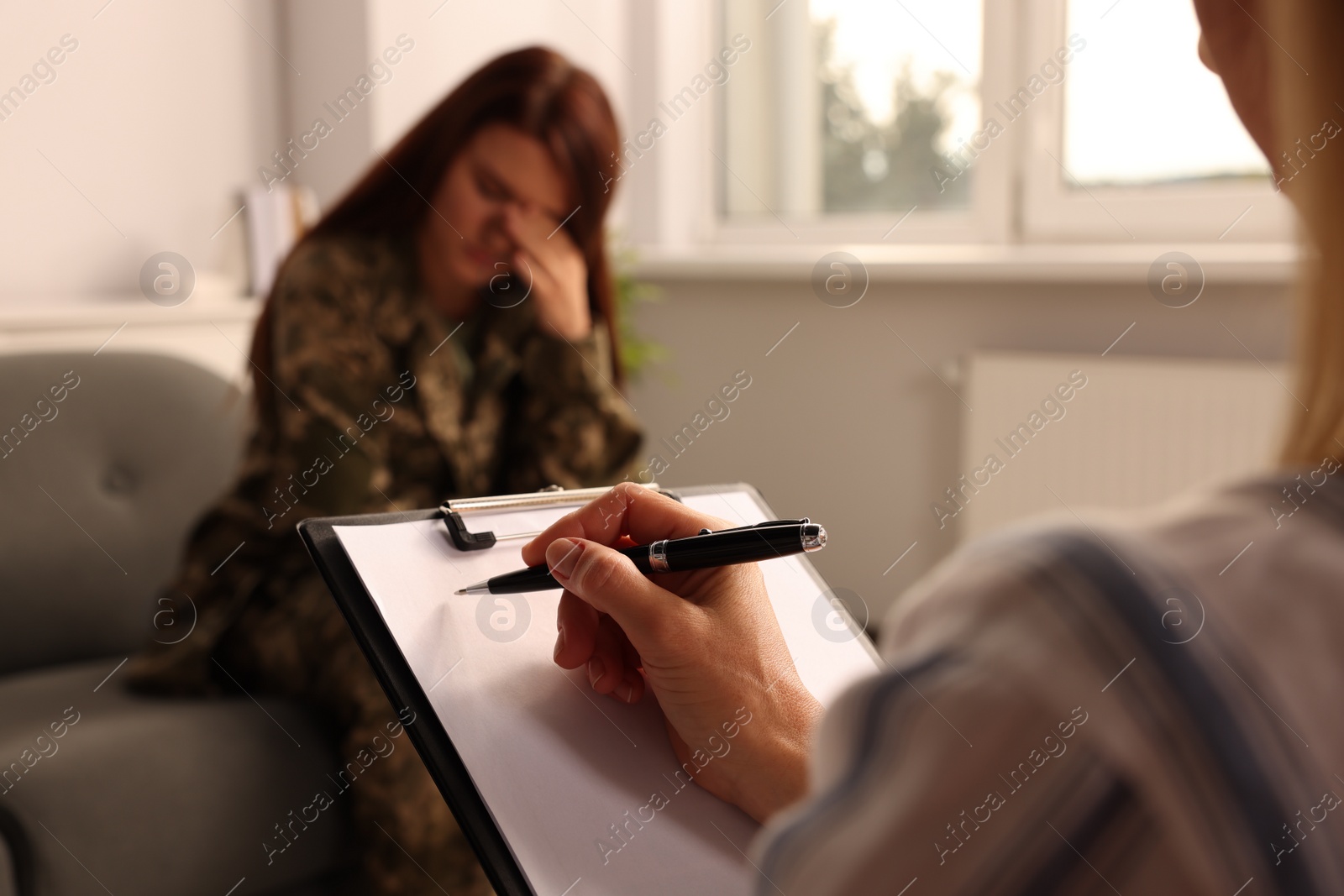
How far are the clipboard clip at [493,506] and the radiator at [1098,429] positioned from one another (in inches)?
60.8

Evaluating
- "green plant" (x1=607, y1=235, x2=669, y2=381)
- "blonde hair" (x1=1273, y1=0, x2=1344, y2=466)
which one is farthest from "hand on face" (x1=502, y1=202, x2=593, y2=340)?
"blonde hair" (x1=1273, y1=0, x2=1344, y2=466)

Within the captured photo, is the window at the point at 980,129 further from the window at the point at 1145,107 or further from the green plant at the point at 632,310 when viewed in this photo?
the green plant at the point at 632,310

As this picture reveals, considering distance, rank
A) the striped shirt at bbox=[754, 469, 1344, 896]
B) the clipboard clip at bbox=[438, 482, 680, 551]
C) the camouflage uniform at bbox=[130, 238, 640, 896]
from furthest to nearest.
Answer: the camouflage uniform at bbox=[130, 238, 640, 896] → the clipboard clip at bbox=[438, 482, 680, 551] → the striped shirt at bbox=[754, 469, 1344, 896]

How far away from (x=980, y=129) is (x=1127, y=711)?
238cm

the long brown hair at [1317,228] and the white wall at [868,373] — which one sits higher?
the long brown hair at [1317,228]

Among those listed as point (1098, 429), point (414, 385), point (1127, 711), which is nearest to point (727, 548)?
point (1127, 711)

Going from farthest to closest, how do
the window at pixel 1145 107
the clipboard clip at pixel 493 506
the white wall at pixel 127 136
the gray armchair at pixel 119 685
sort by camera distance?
the window at pixel 1145 107
the white wall at pixel 127 136
the gray armchair at pixel 119 685
the clipboard clip at pixel 493 506

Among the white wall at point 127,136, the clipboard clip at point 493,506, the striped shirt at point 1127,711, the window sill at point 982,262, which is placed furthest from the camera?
the white wall at point 127,136

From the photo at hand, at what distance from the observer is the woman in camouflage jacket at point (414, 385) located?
3.99 ft

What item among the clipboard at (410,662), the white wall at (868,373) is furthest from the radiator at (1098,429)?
the clipboard at (410,662)

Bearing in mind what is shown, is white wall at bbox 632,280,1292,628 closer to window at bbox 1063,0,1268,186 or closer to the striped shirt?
window at bbox 1063,0,1268,186

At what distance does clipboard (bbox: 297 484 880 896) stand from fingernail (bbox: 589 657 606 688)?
0.03m

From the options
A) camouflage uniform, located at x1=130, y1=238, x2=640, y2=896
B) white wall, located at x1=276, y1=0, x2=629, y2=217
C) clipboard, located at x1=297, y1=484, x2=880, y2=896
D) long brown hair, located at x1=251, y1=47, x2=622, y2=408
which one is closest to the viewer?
clipboard, located at x1=297, y1=484, x2=880, y2=896

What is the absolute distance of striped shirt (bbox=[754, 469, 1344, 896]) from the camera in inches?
10.1
